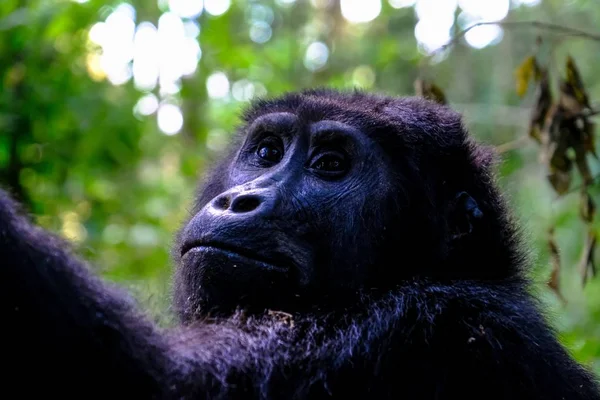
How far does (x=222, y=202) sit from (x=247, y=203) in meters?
0.13

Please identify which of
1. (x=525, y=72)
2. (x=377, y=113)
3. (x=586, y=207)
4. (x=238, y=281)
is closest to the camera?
(x=238, y=281)

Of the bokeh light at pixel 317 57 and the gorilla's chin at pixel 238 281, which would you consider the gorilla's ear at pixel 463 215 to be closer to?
the gorilla's chin at pixel 238 281

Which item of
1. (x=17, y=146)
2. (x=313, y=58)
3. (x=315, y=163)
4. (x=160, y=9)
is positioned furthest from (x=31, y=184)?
(x=313, y=58)

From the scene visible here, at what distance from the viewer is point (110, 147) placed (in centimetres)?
714

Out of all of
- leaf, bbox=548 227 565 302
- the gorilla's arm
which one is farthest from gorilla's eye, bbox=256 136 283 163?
leaf, bbox=548 227 565 302

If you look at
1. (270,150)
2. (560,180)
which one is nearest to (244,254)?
(270,150)

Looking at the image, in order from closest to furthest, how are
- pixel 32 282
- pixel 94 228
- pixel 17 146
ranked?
pixel 32 282 < pixel 17 146 < pixel 94 228

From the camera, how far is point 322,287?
3521 millimetres

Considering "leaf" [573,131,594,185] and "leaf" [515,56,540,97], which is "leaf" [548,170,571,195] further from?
"leaf" [515,56,540,97]

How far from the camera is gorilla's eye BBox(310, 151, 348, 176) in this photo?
12.7 ft

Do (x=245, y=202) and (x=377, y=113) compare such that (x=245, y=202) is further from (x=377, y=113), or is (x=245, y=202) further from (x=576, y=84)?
(x=576, y=84)

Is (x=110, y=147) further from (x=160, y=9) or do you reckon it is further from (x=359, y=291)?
(x=359, y=291)

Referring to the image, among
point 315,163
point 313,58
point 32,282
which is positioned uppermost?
point 313,58

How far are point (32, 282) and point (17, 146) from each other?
A: 4990 millimetres
